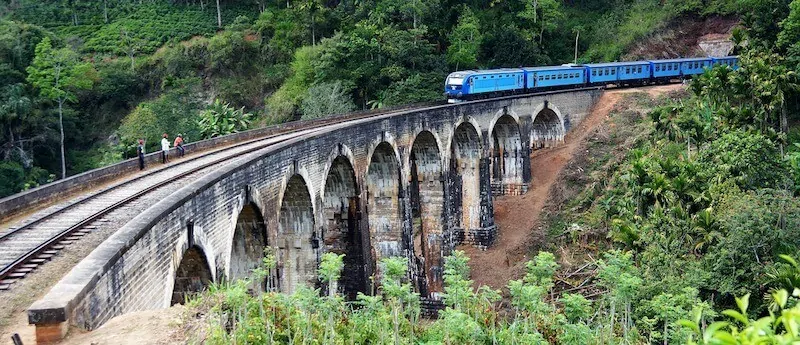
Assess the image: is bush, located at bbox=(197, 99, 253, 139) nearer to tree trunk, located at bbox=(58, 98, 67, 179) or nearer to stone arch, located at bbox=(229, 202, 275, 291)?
tree trunk, located at bbox=(58, 98, 67, 179)

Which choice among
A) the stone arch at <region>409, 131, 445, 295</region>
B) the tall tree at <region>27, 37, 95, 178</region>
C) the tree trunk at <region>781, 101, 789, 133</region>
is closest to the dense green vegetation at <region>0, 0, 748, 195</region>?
the tall tree at <region>27, 37, 95, 178</region>

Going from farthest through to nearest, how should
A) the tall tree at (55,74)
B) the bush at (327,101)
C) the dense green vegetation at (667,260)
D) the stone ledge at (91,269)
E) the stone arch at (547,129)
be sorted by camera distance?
the tall tree at (55,74) < the bush at (327,101) < the stone arch at (547,129) < the dense green vegetation at (667,260) < the stone ledge at (91,269)

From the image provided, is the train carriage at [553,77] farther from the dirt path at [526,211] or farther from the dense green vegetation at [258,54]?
the dense green vegetation at [258,54]

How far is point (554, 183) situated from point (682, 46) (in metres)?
20.9

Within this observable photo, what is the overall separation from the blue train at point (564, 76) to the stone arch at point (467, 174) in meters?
2.66

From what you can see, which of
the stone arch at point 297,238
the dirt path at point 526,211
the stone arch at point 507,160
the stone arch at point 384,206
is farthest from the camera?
the stone arch at point 507,160

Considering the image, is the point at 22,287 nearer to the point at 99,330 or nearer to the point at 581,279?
the point at 99,330

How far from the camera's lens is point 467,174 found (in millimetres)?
32938

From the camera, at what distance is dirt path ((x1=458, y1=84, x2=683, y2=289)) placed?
30531 millimetres

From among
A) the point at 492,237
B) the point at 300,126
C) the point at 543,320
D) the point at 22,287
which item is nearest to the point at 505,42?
the point at 492,237

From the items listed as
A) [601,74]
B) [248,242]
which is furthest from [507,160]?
[248,242]

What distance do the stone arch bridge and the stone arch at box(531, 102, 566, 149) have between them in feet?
0.20

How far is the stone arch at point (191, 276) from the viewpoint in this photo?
13305mm

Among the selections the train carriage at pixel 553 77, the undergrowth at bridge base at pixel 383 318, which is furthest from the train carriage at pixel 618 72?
the undergrowth at bridge base at pixel 383 318
